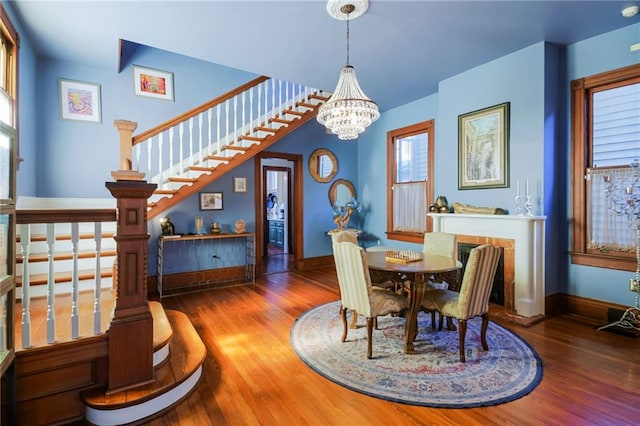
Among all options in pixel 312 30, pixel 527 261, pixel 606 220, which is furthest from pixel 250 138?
pixel 606 220

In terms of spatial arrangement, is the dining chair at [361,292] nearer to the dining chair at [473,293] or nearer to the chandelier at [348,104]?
the dining chair at [473,293]

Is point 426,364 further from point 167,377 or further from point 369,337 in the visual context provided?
point 167,377

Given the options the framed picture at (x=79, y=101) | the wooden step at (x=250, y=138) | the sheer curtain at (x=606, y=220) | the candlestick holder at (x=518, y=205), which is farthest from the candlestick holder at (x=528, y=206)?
the framed picture at (x=79, y=101)

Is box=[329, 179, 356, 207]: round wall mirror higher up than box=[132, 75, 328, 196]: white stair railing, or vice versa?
box=[132, 75, 328, 196]: white stair railing

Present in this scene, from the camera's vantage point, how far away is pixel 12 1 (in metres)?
2.99

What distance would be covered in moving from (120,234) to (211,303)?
8.08 feet

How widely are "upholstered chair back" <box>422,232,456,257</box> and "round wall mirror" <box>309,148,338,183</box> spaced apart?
3035 mm

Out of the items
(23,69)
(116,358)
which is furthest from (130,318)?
(23,69)

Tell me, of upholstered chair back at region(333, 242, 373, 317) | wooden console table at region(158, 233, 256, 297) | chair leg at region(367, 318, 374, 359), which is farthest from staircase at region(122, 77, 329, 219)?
chair leg at region(367, 318, 374, 359)

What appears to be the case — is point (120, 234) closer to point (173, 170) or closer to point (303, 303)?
point (303, 303)

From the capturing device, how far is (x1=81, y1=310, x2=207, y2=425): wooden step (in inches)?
72.6

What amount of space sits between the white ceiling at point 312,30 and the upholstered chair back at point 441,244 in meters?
2.23

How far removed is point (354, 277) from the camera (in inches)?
105

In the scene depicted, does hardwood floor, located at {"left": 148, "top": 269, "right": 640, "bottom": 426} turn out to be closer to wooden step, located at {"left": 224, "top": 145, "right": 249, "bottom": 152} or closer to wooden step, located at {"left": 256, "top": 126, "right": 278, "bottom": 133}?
wooden step, located at {"left": 224, "top": 145, "right": 249, "bottom": 152}
